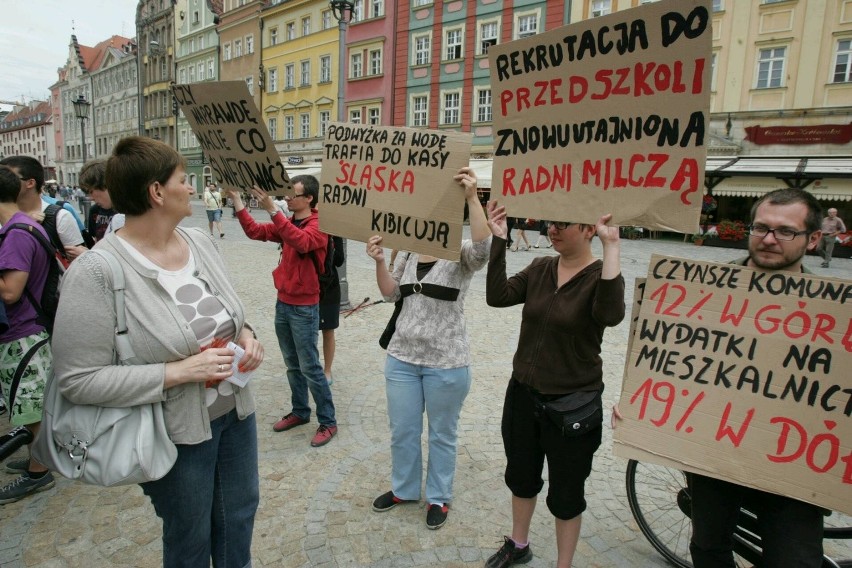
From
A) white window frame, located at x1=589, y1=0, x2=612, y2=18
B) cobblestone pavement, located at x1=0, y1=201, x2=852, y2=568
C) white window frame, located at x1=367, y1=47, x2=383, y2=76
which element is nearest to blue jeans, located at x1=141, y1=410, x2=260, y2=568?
cobblestone pavement, located at x1=0, y1=201, x2=852, y2=568

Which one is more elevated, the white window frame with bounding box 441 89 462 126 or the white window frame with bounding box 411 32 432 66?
the white window frame with bounding box 411 32 432 66

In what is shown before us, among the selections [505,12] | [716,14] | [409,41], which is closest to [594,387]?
[716,14]

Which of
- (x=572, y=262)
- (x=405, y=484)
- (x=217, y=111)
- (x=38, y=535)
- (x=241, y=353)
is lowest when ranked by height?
(x=38, y=535)

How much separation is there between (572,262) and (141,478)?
2.06m

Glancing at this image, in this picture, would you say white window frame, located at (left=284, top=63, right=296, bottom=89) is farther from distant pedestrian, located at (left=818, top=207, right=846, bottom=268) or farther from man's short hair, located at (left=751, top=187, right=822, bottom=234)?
man's short hair, located at (left=751, top=187, right=822, bottom=234)

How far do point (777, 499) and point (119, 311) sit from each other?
253cm

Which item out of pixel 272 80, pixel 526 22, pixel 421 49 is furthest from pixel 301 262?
pixel 272 80

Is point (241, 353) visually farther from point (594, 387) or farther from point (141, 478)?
point (594, 387)

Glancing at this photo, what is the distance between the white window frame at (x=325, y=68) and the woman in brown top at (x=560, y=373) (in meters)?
37.1

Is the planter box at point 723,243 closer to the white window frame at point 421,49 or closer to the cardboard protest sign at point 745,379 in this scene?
the white window frame at point 421,49

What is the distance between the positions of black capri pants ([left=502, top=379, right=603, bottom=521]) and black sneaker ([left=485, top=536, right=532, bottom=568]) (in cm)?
32

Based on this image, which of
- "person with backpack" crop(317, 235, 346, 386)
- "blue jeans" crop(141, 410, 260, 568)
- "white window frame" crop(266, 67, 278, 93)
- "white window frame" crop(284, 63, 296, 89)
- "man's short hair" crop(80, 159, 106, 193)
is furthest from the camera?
"white window frame" crop(266, 67, 278, 93)

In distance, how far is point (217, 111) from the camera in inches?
140

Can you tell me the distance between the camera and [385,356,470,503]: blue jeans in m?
3.08
